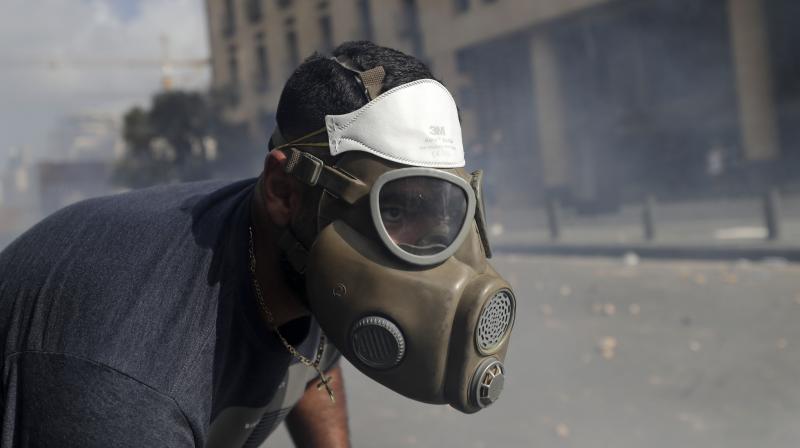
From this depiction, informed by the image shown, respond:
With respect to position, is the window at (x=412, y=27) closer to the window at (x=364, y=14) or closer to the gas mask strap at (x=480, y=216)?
the window at (x=364, y=14)

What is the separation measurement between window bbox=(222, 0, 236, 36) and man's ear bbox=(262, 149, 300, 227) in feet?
95.6

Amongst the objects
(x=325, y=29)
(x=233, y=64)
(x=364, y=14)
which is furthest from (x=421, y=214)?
(x=233, y=64)

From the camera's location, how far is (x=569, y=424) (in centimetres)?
380

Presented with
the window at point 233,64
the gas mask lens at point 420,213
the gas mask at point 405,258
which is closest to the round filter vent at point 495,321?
the gas mask at point 405,258

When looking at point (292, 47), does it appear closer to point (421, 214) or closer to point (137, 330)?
point (421, 214)

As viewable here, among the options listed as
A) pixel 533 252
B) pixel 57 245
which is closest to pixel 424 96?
pixel 57 245

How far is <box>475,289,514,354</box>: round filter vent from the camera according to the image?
52.6 inches

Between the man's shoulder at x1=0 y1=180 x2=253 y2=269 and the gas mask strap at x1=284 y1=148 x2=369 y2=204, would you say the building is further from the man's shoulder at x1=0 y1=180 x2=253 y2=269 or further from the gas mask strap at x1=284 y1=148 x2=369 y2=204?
the gas mask strap at x1=284 y1=148 x2=369 y2=204

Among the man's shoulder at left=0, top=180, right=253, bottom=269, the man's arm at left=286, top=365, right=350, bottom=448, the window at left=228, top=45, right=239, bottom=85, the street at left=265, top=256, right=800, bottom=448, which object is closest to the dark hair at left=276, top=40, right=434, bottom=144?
the man's shoulder at left=0, top=180, right=253, bottom=269

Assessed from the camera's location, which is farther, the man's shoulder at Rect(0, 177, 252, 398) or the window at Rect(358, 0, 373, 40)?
the window at Rect(358, 0, 373, 40)

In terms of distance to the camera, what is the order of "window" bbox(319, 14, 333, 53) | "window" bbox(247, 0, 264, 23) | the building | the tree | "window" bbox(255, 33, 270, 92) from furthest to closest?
1. "window" bbox(255, 33, 270, 92)
2. "window" bbox(247, 0, 264, 23)
3. "window" bbox(319, 14, 333, 53)
4. the tree
5. the building

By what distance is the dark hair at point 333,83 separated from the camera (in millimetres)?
1407

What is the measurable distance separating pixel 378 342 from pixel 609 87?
55.5ft

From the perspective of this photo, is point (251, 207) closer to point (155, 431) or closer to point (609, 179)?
point (155, 431)
